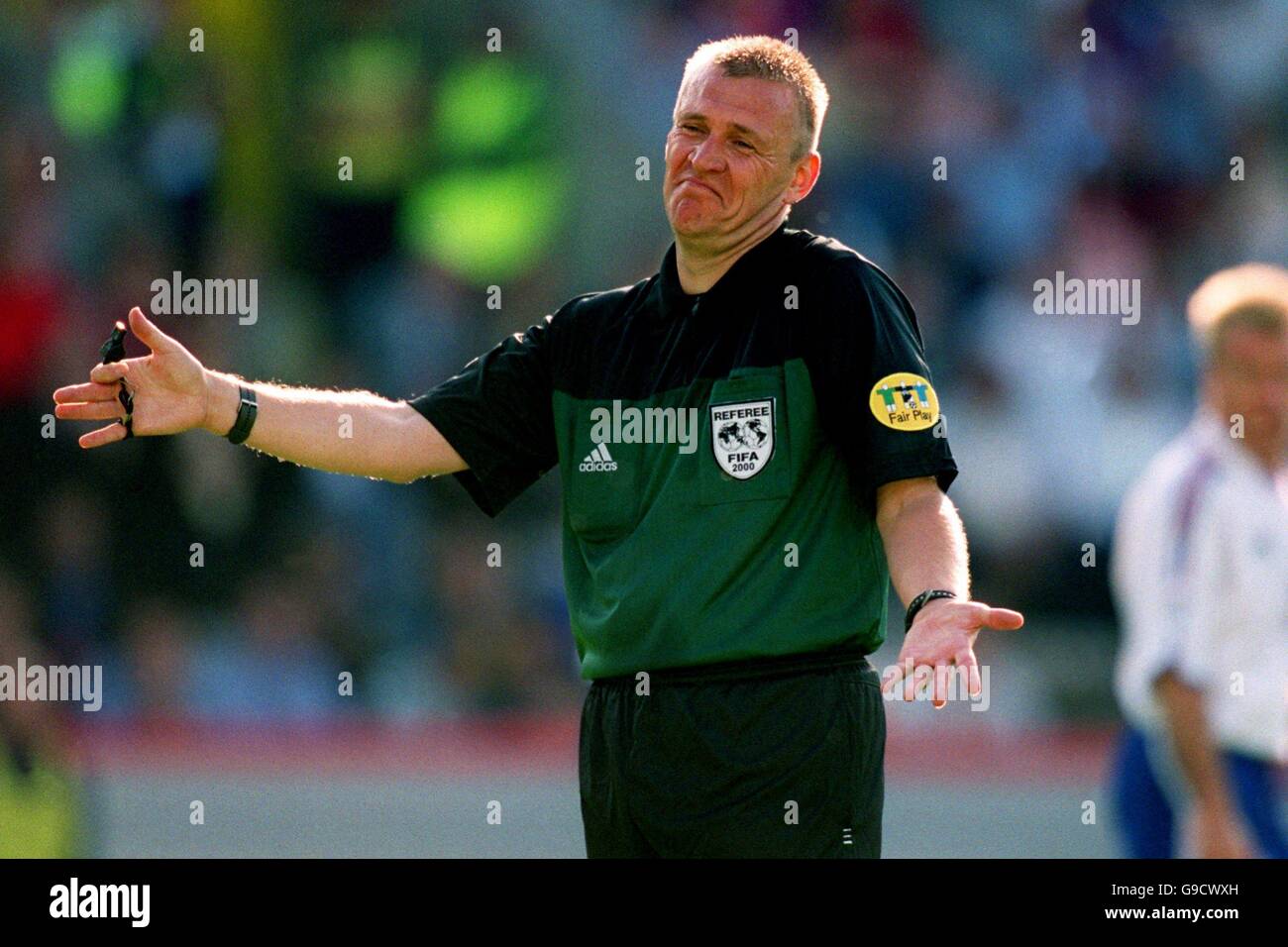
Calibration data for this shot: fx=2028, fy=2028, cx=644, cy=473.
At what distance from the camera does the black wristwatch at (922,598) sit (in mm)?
3725

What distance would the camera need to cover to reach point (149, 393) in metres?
4.27

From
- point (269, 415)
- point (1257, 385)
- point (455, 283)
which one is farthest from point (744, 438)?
point (455, 283)

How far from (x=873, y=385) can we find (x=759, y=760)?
2.48ft

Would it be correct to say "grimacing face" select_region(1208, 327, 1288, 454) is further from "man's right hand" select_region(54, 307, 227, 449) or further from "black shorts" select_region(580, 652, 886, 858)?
"man's right hand" select_region(54, 307, 227, 449)

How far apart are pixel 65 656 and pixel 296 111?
315cm

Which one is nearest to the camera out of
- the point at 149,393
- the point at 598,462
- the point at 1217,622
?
the point at 598,462

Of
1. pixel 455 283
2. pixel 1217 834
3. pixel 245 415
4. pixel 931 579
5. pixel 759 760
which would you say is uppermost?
pixel 455 283

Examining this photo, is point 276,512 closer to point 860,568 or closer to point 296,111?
point 296,111

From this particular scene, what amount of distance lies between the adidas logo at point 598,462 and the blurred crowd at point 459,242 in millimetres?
5308

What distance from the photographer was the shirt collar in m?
4.17

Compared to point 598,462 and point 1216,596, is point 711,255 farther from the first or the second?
point 1216,596

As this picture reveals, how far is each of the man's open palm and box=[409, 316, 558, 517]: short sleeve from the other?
0.51 m
